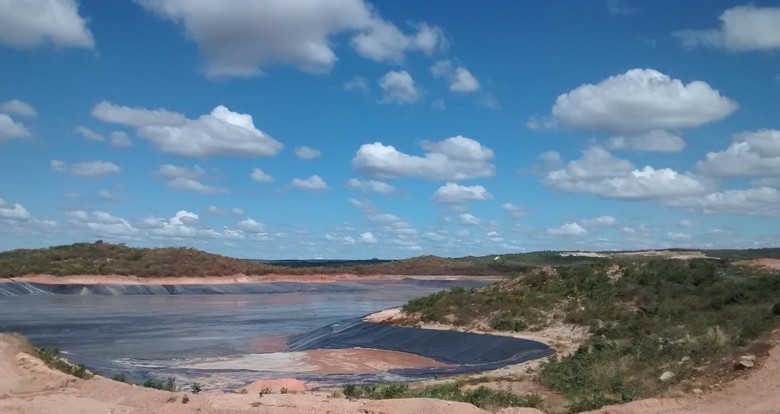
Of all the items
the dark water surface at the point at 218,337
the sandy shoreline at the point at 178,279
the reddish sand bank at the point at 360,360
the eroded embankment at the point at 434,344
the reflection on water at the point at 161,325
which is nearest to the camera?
the dark water surface at the point at 218,337

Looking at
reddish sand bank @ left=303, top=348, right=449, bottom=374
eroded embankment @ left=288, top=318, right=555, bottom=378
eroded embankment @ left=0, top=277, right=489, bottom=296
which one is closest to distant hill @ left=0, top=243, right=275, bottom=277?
eroded embankment @ left=0, top=277, right=489, bottom=296

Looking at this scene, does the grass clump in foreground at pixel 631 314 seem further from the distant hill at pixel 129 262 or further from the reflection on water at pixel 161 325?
the distant hill at pixel 129 262

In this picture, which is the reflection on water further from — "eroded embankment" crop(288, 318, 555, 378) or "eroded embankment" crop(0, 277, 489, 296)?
"eroded embankment" crop(0, 277, 489, 296)

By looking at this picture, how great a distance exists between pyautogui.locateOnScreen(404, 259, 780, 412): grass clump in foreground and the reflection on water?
9964mm

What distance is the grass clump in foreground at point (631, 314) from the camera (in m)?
16.6

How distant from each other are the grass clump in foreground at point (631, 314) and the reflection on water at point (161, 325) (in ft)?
32.7

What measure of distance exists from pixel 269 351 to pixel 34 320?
1836 cm

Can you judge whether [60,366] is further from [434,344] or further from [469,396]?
[434,344]

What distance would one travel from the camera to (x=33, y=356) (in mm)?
16516

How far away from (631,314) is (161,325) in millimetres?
26700

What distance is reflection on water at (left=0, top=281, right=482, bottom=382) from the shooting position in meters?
26.5

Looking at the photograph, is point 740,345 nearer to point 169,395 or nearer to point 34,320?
point 169,395

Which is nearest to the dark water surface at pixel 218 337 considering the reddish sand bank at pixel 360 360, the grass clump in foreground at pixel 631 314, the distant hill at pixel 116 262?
the reddish sand bank at pixel 360 360

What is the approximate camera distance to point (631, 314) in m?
26.6
